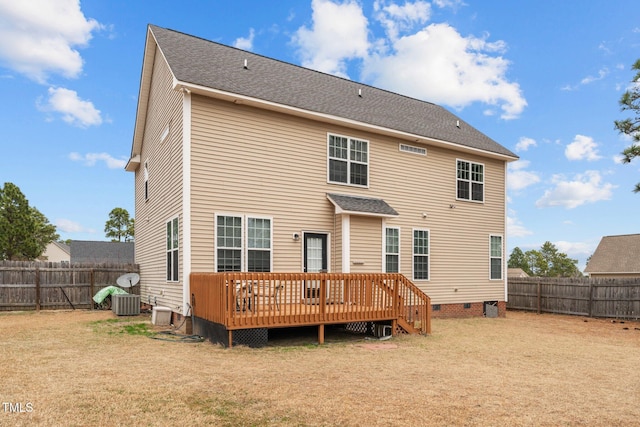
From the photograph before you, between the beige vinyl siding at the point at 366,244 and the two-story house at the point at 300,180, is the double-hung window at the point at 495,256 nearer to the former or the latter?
the two-story house at the point at 300,180

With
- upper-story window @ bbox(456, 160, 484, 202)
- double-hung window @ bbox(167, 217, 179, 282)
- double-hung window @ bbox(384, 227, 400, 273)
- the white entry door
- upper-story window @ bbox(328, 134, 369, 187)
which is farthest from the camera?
upper-story window @ bbox(456, 160, 484, 202)

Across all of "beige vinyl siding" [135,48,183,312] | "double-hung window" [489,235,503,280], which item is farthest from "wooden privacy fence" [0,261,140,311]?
"double-hung window" [489,235,503,280]

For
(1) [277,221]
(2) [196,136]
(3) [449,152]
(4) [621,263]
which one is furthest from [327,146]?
(4) [621,263]

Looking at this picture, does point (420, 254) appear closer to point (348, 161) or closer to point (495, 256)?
point (495, 256)

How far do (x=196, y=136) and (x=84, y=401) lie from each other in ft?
22.8

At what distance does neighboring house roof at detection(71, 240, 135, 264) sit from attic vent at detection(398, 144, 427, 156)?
98.8ft

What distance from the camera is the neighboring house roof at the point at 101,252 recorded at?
37562mm

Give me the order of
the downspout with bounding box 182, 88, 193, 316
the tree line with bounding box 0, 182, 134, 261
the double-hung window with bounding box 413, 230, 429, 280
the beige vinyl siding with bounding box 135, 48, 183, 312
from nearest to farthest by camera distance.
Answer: the downspout with bounding box 182, 88, 193, 316, the beige vinyl siding with bounding box 135, 48, 183, 312, the double-hung window with bounding box 413, 230, 429, 280, the tree line with bounding box 0, 182, 134, 261

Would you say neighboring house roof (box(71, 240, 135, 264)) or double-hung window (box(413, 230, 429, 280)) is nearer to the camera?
double-hung window (box(413, 230, 429, 280))

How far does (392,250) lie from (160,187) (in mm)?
7380

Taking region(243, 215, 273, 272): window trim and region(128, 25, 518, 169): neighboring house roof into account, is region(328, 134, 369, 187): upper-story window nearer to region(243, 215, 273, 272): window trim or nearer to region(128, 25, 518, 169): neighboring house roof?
region(128, 25, 518, 169): neighboring house roof

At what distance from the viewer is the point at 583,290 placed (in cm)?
1745

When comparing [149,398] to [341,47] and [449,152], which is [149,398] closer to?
[449,152]

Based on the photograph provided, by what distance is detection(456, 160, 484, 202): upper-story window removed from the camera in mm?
15688
